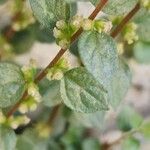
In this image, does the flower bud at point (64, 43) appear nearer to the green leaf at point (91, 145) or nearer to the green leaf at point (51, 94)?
Result: the green leaf at point (51, 94)

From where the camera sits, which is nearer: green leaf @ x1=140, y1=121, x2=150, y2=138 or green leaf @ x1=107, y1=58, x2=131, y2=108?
green leaf @ x1=107, y1=58, x2=131, y2=108

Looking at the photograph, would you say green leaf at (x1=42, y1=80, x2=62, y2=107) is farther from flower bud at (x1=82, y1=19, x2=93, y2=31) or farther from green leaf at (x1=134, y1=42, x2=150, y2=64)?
green leaf at (x1=134, y1=42, x2=150, y2=64)

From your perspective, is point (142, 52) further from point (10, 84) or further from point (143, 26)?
point (10, 84)

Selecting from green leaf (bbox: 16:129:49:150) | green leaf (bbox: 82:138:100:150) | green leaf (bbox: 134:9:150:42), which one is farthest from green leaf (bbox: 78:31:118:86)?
green leaf (bbox: 82:138:100:150)

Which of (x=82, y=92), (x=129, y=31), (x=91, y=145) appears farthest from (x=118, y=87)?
(x=91, y=145)

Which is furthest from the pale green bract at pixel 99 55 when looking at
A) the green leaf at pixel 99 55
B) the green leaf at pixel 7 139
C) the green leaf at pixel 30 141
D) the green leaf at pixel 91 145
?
the green leaf at pixel 91 145

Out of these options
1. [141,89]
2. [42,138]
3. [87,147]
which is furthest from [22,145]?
[141,89]
